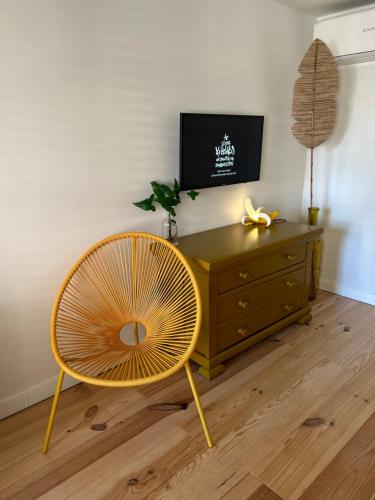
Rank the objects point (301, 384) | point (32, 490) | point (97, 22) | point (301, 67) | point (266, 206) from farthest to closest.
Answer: point (266, 206) < point (301, 67) < point (301, 384) < point (97, 22) < point (32, 490)

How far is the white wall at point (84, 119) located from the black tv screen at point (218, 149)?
0.10 metres

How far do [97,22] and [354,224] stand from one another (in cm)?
229

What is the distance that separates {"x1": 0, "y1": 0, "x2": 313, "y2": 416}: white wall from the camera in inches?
62.2

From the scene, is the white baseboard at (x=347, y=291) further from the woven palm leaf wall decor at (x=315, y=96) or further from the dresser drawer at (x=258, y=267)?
the woven palm leaf wall decor at (x=315, y=96)

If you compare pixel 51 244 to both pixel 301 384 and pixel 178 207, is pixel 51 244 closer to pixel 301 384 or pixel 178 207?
pixel 178 207

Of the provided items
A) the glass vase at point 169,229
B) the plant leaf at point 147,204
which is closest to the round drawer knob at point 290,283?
the glass vase at point 169,229

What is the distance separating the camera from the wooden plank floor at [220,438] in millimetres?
1425

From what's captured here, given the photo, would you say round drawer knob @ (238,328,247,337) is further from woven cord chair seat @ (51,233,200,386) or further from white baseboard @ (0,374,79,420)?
white baseboard @ (0,374,79,420)

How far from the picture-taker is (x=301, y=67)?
8.38 feet

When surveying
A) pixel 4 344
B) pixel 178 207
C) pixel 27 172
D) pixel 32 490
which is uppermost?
pixel 27 172

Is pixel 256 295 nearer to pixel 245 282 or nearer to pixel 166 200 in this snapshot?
pixel 245 282

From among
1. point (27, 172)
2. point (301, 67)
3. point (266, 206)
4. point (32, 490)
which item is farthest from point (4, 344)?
point (301, 67)

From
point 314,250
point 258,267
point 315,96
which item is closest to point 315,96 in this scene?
point 315,96

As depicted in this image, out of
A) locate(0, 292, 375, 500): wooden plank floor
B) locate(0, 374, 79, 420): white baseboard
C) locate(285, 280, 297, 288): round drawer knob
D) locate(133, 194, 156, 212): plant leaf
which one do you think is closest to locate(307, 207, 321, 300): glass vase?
locate(285, 280, 297, 288): round drawer knob
